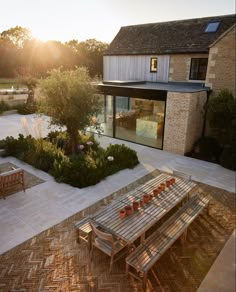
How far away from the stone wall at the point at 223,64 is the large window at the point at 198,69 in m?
2.17

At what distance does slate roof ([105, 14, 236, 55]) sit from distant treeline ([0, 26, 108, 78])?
1575 cm

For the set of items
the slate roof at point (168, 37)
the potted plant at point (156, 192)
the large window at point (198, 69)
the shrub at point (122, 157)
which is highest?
the slate roof at point (168, 37)

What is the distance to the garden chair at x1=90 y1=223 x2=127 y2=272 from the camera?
433cm

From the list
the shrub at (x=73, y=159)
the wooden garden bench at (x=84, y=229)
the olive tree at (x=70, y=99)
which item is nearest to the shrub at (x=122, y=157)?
the shrub at (x=73, y=159)

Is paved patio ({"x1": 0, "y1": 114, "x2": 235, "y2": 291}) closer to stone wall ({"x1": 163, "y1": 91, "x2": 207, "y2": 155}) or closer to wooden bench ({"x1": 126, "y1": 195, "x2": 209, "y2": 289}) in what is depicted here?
stone wall ({"x1": 163, "y1": 91, "x2": 207, "y2": 155})

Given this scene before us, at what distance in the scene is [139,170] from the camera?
9266mm

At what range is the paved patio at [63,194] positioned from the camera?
18.7ft

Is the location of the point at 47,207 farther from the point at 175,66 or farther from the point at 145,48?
the point at 145,48

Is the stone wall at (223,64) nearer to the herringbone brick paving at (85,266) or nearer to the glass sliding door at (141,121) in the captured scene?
the glass sliding door at (141,121)

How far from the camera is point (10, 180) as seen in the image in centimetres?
712

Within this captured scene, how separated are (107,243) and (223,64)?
10095 mm

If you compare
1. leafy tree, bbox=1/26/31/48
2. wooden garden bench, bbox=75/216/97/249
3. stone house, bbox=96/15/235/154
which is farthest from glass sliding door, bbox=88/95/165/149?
leafy tree, bbox=1/26/31/48

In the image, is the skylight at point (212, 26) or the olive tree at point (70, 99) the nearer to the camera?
the olive tree at point (70, 99)

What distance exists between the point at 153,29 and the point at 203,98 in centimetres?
873
